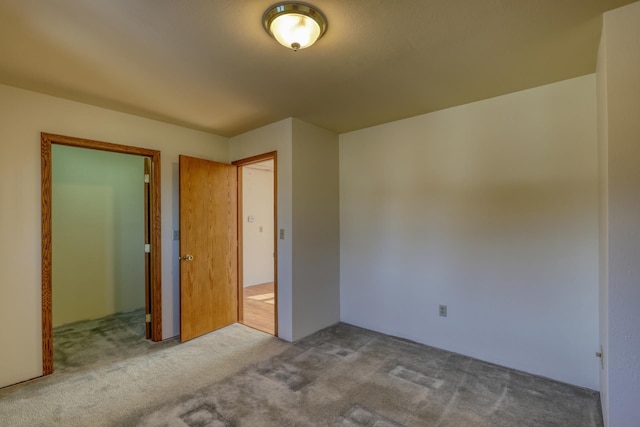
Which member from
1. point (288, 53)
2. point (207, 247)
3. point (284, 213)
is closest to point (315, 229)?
point (284, 213)

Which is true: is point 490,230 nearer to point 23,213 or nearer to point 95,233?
point 23,213

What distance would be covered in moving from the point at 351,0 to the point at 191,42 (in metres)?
1.01

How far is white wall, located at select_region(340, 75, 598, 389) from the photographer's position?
7.64 ft

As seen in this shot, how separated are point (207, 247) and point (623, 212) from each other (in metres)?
3.61

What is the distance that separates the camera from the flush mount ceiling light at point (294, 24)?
4.98 ft

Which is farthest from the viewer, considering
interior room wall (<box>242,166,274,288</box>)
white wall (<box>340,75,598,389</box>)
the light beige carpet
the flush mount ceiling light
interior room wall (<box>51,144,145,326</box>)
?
interior room wall (<box>242,166,274,288</box>)

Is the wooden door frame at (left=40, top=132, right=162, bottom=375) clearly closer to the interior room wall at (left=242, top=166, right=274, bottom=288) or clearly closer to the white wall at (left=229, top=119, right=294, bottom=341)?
the white wall at (left=229, top=119, right=294, bottom=341)

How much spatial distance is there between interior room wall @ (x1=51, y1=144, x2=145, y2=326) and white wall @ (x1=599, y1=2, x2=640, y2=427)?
5079 millimetres

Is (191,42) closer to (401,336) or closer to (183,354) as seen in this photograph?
(183,354)

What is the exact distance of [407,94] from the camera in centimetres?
263

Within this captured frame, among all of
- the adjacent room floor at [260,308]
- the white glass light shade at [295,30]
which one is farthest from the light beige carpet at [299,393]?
the white glass light shade at [295,30]

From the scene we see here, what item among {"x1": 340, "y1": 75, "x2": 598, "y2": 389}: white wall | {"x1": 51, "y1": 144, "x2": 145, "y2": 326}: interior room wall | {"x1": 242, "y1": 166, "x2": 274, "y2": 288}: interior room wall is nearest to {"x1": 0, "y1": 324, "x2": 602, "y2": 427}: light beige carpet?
{"x1": 340, "y1": 75, "x2": 598, "y2": 389}: white wall

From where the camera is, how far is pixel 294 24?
1.60 meters

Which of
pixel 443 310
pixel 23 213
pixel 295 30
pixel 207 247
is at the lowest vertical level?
pixel 443 310
